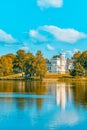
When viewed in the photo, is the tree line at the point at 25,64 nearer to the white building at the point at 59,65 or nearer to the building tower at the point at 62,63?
the white building at the point at 59,65

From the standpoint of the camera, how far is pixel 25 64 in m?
119

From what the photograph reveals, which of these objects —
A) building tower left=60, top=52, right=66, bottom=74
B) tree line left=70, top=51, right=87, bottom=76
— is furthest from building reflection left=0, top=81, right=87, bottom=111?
building tower left=60, top=52, right=66, bottom=74

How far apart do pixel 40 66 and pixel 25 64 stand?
10515 mm

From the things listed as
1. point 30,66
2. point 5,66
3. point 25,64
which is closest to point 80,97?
point 30,66

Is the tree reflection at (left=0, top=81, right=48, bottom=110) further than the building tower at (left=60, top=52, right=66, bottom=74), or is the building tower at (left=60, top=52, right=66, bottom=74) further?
the building tower at (left=60, top=52, right=66, bottom=74)

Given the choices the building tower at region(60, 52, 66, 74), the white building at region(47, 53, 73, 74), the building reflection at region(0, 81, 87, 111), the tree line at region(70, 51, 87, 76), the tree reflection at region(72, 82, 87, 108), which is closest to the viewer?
the building reflection at region(0, 81, 87, 111)

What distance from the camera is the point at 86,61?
134m

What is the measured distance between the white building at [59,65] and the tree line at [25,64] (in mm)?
24677

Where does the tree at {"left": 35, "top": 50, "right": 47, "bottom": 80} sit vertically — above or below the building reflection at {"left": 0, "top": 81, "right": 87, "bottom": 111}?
above

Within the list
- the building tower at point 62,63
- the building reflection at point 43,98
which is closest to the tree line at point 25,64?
the building tower at point 62,63

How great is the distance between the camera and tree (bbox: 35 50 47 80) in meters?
109

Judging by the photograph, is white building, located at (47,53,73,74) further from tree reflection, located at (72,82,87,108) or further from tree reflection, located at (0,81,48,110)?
tree reflection, located at (72,82,87,108)

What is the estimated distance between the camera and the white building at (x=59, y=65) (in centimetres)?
16445

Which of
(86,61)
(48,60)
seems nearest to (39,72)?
(86,61)
